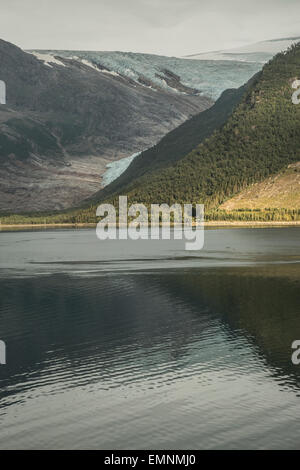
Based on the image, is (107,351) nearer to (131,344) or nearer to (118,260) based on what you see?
(131,344)

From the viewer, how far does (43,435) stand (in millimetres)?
25953

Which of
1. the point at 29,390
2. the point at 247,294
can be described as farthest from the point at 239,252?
the point at 29,390

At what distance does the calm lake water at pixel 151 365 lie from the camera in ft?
85.7

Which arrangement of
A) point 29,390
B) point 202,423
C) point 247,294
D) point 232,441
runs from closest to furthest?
1. point 232,441
2. point 202,423
3. point 29,390
4. point 247,294

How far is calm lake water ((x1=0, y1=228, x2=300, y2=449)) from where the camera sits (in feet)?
85.7

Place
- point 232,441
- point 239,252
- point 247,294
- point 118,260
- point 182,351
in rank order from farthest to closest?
point 239,252, point 118,260, point 247,294, point 182,351, point 232,441

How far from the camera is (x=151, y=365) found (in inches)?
1396

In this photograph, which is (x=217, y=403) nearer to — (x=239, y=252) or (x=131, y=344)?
(x=131, y=344)

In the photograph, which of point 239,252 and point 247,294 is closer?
point 247,294

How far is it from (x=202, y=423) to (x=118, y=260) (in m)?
79.1

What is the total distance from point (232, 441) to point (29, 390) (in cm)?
1007

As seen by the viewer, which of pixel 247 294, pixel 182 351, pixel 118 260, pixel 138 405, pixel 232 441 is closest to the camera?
pixel 232 441

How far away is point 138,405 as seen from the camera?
28969 millimetres

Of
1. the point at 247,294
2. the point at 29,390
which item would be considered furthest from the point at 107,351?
the point at 247,294
